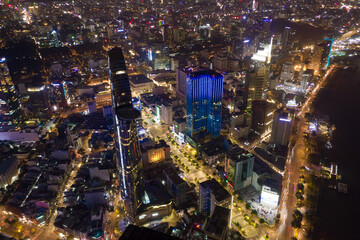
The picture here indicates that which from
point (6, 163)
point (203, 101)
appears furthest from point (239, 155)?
point (6, 163)

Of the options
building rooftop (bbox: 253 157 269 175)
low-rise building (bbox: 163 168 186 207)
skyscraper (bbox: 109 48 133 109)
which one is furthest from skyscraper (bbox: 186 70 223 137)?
skyscraper (bbox: 109 48 133 109)

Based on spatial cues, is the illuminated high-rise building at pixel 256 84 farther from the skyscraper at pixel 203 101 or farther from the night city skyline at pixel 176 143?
the skyscraper at pixel 203 101

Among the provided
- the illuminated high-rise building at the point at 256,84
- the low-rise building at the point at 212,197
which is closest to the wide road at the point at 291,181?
the low-rise building at the point at 212,197

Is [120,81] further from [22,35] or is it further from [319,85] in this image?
[22,35]

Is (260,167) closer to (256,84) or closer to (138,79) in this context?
(256,84)

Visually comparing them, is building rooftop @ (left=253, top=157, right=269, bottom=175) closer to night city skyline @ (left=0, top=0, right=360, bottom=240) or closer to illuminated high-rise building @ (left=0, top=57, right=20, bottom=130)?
night city skyline @ (left=0, top=0, right=360, bottom=240)

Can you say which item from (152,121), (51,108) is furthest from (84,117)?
(152,121)
